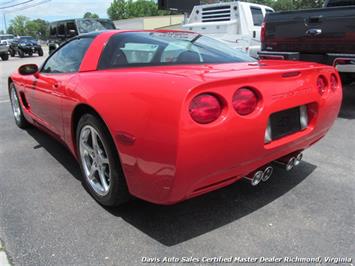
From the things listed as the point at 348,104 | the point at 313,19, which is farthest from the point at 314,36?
the point at 348,104

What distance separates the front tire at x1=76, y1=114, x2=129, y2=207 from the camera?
2.76 m

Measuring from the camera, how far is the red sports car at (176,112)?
224 centimetres

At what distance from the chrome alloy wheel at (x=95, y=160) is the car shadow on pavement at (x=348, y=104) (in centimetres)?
431

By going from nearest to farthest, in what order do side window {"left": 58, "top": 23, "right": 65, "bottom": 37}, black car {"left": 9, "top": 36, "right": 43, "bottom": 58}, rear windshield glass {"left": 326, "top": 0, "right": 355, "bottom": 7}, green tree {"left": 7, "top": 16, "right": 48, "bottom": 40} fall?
rear windshield glass {"left": 326, "top": 0, "right": 355, "bottom": 7} < side window {"left": 58, "top": 23, "right": 65, "bottom": 37} < black car {"left": 9, "top": 36, "right": 43, "bottom": 58} < green tree {"left": 7, "top": 16, "right": 48, "bottom": 40}

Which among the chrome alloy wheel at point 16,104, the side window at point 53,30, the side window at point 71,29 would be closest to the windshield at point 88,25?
the side window at point 71,29

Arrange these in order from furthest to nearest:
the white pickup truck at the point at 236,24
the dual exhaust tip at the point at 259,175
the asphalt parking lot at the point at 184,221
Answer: the white pickup truck at the point at 236,24 → the dual exhaust tip at the point at 259,175 → the asphalt parking lot at the point at 184,221

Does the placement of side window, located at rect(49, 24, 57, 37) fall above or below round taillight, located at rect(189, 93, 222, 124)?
below

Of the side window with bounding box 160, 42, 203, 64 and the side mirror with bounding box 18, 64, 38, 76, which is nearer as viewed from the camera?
the side window with bounding box 160, 42, 203, 64

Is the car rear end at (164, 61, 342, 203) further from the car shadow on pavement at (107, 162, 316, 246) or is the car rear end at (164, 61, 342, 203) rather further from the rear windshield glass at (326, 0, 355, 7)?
the rear windshield glass at (326, 0, 355, 7)

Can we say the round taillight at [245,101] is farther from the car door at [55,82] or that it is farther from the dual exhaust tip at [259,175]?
the car door at [55,82]

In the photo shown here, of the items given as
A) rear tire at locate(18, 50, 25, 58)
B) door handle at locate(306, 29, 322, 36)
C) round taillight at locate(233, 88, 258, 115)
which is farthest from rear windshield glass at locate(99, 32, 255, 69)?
rear tire at locate(18, 50, 25, 58)

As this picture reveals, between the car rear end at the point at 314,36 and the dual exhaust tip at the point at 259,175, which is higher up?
the car rear end at the point at 314,36

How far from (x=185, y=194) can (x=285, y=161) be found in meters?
1.10

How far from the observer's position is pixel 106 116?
8.71 ft
